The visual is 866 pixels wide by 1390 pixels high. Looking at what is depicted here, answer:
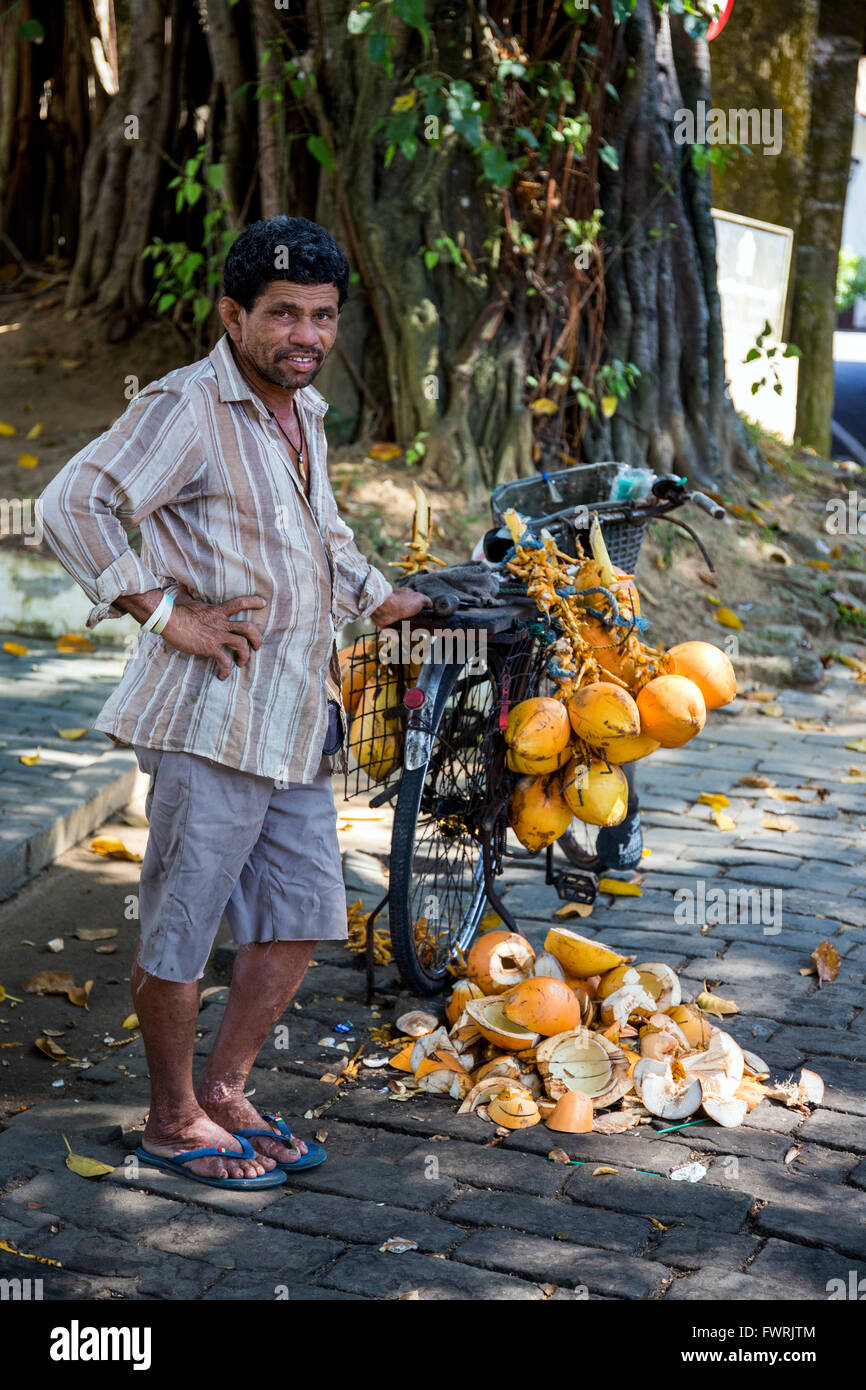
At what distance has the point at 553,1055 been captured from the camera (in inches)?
127

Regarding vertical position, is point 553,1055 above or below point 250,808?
below

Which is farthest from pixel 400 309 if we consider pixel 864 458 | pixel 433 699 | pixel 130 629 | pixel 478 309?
pixel 864 458

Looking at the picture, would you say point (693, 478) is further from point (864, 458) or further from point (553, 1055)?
point (864, 458)

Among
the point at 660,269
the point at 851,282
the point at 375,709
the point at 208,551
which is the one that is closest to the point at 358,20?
the point at 660,269

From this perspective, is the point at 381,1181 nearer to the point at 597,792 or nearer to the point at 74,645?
the point at 597,792

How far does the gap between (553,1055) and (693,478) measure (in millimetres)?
5910

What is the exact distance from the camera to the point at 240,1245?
8.58ft

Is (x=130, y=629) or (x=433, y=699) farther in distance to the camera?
(x=130, y=629)

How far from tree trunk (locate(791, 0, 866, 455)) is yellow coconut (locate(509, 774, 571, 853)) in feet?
31.0

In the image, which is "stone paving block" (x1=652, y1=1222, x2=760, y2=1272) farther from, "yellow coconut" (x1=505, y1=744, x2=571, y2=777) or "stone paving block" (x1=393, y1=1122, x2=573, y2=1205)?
"yellow coconut" (x1=505, y1=744, x2=571, y2=777)

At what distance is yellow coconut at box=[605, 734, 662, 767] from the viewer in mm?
3516

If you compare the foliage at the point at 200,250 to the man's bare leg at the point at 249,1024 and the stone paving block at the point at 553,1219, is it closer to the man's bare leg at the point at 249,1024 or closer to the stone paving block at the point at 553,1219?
the man's bare leg at the point at 249,1024

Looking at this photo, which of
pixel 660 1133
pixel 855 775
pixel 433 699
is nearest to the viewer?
pixel 660 1133

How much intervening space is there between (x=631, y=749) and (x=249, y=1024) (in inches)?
48.3
